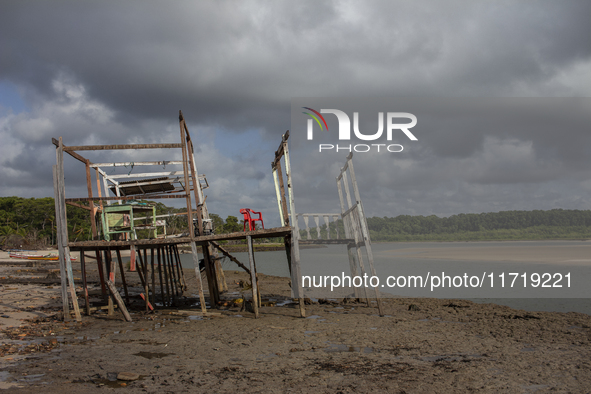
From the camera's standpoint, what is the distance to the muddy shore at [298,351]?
6.54 meters

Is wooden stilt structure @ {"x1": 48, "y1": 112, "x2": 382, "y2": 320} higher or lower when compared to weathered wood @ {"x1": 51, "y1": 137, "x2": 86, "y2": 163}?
lower

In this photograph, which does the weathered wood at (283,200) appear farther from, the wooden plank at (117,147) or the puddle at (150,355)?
the puddle at (150,355)

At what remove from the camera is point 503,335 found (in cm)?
990

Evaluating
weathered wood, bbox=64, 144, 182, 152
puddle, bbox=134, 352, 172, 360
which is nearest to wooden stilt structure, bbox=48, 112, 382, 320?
weathered wood, bbox=64, 144, 182, 152

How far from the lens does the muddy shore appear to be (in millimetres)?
6535

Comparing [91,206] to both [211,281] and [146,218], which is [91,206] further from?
[211,281]

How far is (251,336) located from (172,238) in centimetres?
375

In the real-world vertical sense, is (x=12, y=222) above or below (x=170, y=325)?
above

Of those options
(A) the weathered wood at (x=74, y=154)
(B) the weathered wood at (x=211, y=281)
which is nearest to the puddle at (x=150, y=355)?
(B) the weathered wood at (x=211, y=281)

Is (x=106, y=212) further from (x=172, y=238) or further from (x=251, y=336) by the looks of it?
(x=251, y=336)

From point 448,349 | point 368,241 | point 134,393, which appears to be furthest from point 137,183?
point 448,349

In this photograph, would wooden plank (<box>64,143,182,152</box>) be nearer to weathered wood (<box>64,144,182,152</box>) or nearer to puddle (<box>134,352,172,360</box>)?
weathered wood (<box>64,144,182,152</box>)

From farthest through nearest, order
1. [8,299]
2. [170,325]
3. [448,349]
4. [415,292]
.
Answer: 1. [415,292]
2. [8,299]
3. [170,325]
4. [448,349]

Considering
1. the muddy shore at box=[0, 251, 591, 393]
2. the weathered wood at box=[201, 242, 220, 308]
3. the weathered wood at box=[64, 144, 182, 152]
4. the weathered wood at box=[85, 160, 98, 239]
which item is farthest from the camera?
the weathered wood at box=[201, 242, 220, 308]
